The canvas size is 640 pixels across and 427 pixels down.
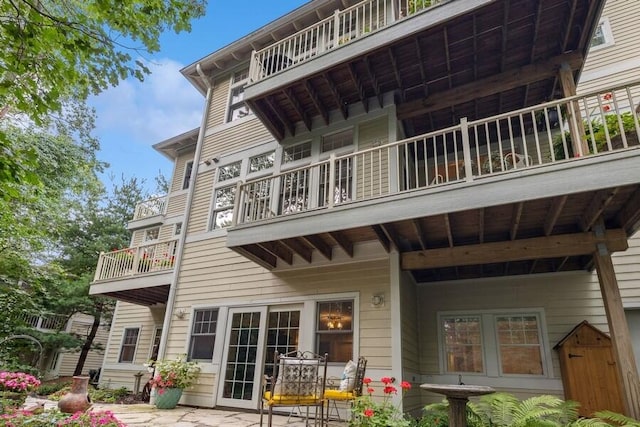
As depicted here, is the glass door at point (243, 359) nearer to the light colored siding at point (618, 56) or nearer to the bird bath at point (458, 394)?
the bird bath at point (458, 394)

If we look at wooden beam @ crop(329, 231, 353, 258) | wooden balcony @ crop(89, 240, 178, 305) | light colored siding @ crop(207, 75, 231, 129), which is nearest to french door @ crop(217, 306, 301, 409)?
wooden beam @ crop(329, 231, 353, 258)

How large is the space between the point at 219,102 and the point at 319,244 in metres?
6.17

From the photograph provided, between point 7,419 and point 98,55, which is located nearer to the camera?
point 7,419

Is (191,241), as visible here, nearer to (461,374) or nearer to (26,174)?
(26,174)

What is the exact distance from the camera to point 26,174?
125 inches

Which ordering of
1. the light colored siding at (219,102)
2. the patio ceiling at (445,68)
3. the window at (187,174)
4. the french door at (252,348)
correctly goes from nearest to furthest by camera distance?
1. the patio ceiling at (445,68)
2. the french door at (252,348)
3. the light colored siding at (219,102)
4. the window at (187,174)

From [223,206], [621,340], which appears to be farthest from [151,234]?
[621,340]

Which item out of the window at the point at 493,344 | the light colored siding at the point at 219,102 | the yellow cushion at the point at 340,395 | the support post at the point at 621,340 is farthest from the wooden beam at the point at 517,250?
the light colored siding at the point at 219,102

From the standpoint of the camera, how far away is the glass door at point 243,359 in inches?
267

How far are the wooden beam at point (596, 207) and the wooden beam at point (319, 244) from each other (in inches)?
150

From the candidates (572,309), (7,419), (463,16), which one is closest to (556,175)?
(463,16)

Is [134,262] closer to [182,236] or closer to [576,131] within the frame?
[182,236]

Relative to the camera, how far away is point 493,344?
668 cm

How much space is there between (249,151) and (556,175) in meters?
6.67
